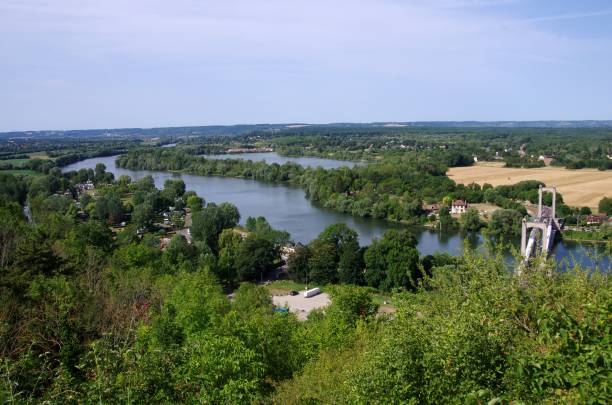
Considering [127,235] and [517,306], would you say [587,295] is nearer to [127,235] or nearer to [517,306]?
[517,306]

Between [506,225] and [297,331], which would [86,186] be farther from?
[297,331]

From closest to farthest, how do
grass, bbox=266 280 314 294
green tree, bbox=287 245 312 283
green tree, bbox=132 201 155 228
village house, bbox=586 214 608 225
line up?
grass, bbox=266 280 314 294 < green tree, bbox=287 245 312 283 < village house, bbox=586 214 608 225 < green tree, bbox=132 201 155 228

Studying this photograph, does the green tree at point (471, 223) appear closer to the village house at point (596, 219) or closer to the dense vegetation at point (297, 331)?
the village house at point (596, 219)

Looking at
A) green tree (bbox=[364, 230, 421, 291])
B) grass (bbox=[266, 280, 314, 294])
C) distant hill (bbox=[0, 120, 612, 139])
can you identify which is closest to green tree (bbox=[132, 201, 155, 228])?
grass (bbox=[266, 280, 314, 294])

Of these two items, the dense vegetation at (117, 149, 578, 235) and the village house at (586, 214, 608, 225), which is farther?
the dense vegetation at (117, 149, 578, 235)

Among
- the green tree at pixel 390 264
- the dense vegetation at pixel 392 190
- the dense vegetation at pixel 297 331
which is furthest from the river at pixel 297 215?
the dense vegetation at pixel 297 331

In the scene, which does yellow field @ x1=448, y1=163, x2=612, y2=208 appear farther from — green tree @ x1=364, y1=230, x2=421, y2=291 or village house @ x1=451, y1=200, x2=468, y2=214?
green tree @ x1=364, y1=230, x2=421, y2=291
